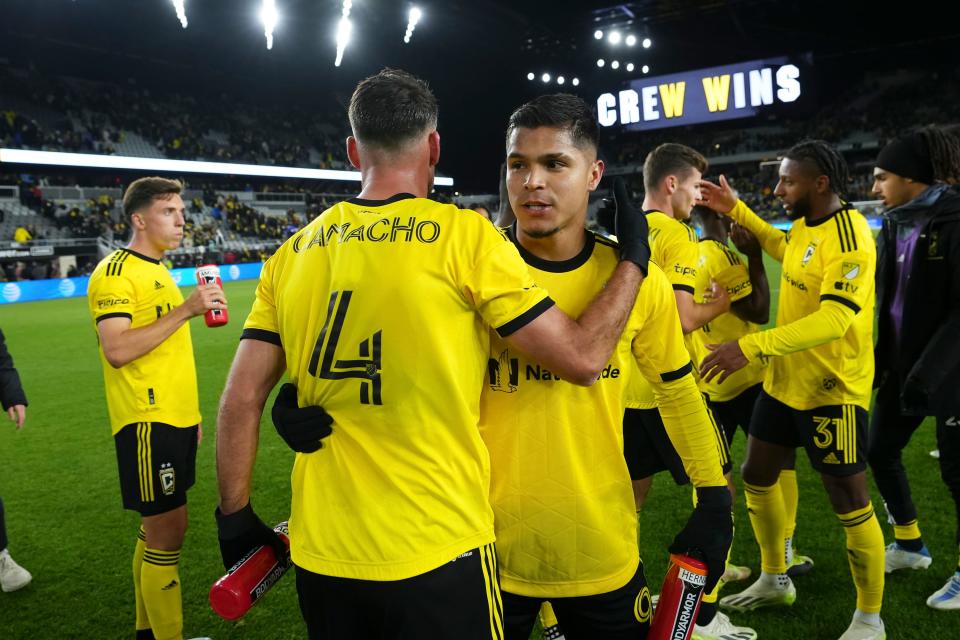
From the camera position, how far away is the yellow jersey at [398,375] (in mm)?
1584

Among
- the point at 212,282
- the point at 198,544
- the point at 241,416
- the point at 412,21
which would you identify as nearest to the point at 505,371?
the point at 241,416

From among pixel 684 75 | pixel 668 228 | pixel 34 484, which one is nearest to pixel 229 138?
pixel 684 75

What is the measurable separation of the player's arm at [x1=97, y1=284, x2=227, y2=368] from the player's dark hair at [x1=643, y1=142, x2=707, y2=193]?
8.11 ft

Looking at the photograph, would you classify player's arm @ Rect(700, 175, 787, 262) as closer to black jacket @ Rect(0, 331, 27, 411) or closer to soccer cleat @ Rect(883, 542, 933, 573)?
soccer cleat @ Rect(883, 542, 933, 573)

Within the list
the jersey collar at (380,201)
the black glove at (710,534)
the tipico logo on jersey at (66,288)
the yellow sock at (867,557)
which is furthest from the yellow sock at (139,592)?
the tipico logo on jersey at (66,288)

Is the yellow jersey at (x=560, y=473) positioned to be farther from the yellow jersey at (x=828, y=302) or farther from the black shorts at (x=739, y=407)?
the black shorts at (x=739, y=407)

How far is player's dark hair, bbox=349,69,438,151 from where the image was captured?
5.77 feet

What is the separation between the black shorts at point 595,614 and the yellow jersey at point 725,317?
6.27 feet

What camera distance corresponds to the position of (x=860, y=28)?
3344 centimetres

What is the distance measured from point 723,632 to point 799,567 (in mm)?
913

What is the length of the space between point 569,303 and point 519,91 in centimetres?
3858

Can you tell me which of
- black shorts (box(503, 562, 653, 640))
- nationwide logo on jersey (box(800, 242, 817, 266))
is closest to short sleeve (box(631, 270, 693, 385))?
black shorts (box(503, 562, 653, 640))

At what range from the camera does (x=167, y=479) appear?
3135 mm

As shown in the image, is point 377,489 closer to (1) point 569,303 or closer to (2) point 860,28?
(1) point 569,303
